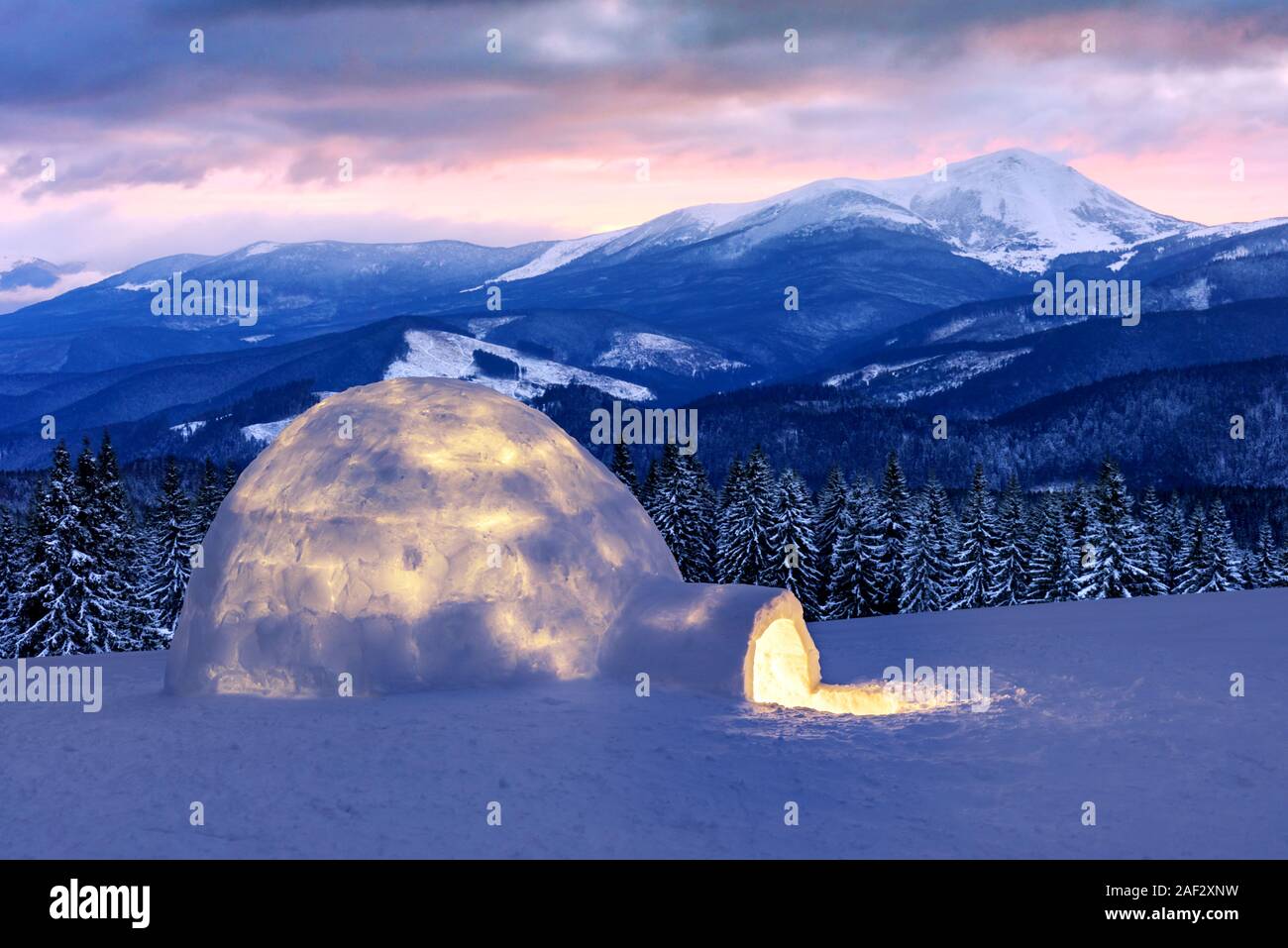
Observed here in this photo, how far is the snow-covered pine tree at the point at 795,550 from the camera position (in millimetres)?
40469

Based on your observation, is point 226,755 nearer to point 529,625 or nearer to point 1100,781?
point 529,625

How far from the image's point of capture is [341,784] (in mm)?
12414

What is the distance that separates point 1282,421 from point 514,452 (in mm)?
195821

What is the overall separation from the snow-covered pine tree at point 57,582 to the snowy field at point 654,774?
63.1 ft

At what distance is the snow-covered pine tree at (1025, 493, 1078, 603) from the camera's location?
4112cm

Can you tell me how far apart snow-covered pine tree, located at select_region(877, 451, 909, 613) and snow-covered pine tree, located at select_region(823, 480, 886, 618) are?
130 millimetres

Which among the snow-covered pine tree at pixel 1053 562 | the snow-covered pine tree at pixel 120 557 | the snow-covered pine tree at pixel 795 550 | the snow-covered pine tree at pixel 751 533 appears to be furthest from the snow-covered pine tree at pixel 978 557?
the snow-covered pine tree at pixel 120 557

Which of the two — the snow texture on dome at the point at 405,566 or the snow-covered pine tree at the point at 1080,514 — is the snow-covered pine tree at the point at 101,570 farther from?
the snow-covered pine tree at the point at 1080,514

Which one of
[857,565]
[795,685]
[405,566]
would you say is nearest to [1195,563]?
[857,565]

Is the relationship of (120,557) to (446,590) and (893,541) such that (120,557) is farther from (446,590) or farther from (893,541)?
(446,590)

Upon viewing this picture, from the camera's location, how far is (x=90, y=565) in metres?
35.0

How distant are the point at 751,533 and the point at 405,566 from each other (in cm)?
2576
